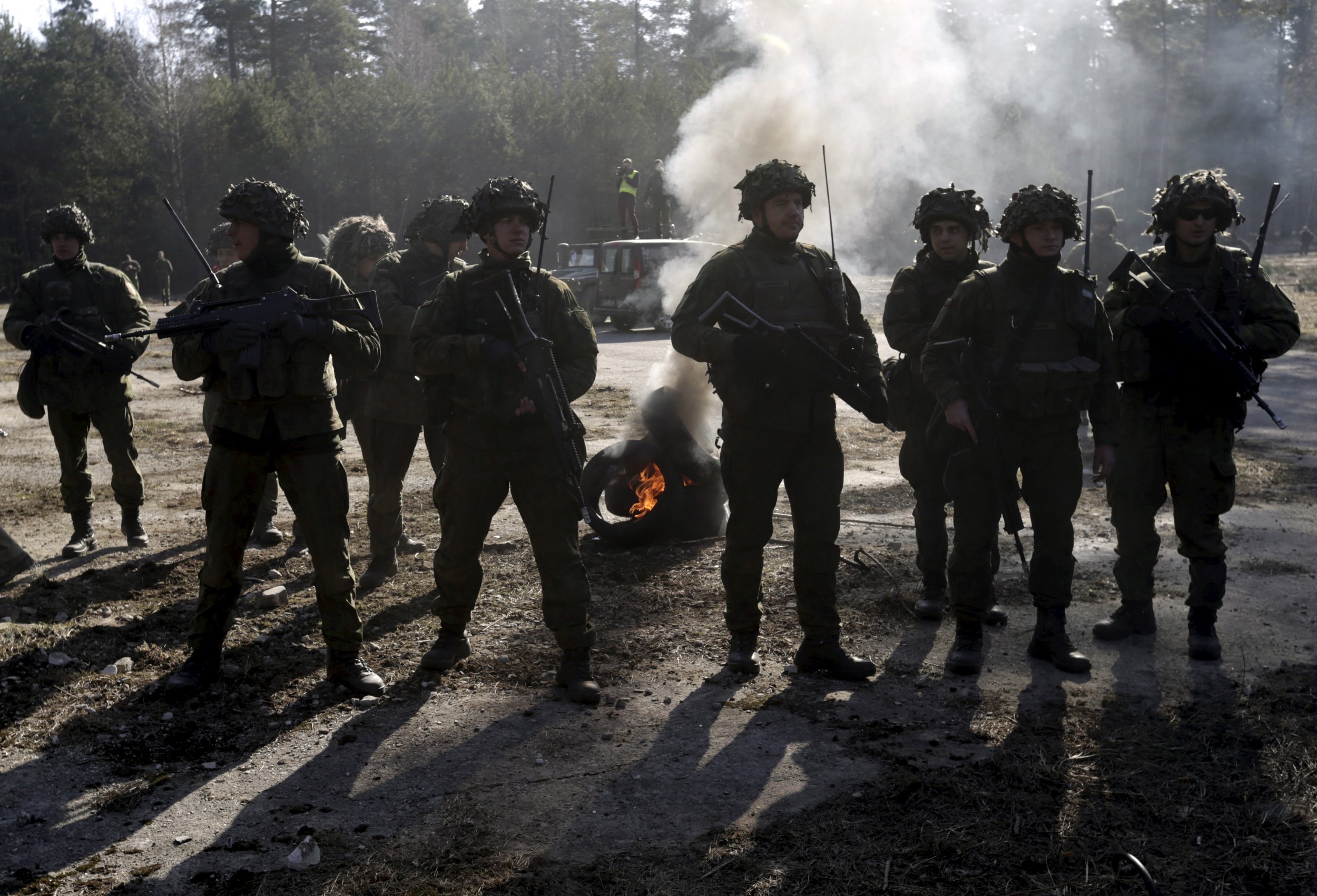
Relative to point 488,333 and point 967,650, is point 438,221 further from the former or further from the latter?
point 967,650

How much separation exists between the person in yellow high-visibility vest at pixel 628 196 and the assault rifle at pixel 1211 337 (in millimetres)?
18100

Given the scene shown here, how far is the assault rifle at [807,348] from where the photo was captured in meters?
4.60

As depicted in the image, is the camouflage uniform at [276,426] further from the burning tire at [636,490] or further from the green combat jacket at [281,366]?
the burning tire at [636,490]

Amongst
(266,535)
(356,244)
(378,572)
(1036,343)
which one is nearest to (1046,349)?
(1036,343)

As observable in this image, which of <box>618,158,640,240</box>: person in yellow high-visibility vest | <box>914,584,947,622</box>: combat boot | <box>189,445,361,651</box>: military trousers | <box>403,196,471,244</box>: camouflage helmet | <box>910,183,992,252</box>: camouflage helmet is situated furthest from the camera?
<box>618,158,640,240</box>: person in yellow high-visibility vest

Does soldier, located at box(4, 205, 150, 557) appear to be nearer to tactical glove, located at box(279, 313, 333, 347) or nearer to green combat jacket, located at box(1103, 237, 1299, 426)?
tactical glove, located at box(279, 313, 333, 347)

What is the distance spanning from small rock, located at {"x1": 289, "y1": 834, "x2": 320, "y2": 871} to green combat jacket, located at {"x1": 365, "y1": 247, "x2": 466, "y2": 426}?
301 cm

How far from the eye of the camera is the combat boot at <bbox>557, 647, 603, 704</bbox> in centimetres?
447

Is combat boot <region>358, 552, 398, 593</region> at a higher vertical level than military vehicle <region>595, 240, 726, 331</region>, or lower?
lower

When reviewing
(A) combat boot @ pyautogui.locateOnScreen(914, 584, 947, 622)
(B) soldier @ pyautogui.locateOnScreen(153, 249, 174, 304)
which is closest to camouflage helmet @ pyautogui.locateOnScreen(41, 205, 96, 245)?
(A) combat boot @ pyautogui.locateOnScreen(914, 584, 947, 622)

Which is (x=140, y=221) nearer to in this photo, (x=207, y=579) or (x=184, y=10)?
(x=184, y=10)

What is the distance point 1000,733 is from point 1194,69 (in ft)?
178

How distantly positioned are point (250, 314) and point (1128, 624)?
4036 mm

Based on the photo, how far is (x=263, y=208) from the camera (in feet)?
14.5
